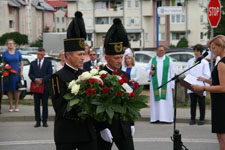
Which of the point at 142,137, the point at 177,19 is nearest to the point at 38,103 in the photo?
the point at 142,137

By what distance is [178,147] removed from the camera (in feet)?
26.1

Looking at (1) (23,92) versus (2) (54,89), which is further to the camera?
(1) (23,92)

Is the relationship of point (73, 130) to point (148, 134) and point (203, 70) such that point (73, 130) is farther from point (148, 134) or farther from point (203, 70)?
point (203, 70)

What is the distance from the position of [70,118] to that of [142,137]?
19.9 ft

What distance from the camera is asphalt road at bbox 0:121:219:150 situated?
412 inches

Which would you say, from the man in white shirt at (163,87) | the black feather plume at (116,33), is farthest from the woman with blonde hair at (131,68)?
the black feather plume at (116,33)

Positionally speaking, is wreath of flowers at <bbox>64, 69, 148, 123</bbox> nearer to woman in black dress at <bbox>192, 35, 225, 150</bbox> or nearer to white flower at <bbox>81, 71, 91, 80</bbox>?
white flower at <bbox>81, 71, 91, 80</bbox>

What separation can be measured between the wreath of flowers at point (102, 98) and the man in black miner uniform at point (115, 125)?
36 centimetres

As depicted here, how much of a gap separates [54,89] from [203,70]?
804 centimetres

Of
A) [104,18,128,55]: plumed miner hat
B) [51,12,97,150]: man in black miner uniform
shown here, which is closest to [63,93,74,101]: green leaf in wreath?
[51,12,97,150]: man in black miner uniform

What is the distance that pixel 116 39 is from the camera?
672 cm

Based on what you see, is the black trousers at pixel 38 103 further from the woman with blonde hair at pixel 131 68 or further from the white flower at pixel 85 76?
the white flower at pixel 85 76

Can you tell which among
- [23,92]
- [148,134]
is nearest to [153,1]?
[23,92]

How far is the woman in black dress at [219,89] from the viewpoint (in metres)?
7.20
